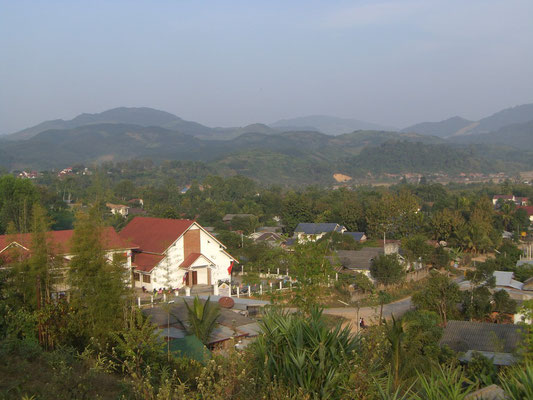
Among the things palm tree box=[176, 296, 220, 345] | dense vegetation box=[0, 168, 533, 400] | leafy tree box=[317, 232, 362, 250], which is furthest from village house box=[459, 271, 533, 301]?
palm tree box=[176, 296, 220, 345]

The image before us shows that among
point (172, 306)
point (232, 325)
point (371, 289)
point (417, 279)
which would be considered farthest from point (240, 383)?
point (417, 279)

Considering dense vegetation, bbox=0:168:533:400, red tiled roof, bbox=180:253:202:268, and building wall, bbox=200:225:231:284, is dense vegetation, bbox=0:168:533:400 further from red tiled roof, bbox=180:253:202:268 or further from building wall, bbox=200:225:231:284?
red tiled roof, bbox=180:253:202:268

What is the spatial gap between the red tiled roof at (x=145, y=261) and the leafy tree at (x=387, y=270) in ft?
27.7

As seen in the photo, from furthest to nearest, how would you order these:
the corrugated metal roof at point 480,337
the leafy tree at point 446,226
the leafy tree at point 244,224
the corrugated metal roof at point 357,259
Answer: the leafy tree at point 244,224, the leafy tree at point 446,226, the corrugated metal roof at point 357,259, the corrugated metal roof at point 480,337

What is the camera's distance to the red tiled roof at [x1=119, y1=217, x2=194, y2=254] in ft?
61.4

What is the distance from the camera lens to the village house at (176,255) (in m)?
18.0

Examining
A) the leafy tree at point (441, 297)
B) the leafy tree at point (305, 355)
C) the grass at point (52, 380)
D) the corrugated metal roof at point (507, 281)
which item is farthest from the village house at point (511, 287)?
the grass at point (52, 380)

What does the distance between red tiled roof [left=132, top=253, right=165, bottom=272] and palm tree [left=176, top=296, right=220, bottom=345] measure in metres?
8.07

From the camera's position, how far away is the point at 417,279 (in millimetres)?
22875

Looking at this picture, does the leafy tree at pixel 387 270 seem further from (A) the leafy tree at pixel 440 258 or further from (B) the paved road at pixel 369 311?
(A) the leafy tree at pixel 440 258

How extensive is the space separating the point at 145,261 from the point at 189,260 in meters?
1.61

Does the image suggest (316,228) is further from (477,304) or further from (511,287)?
(477,304)

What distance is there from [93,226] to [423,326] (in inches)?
298

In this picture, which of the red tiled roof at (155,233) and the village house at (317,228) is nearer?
the red tiled roof at (155,233)
